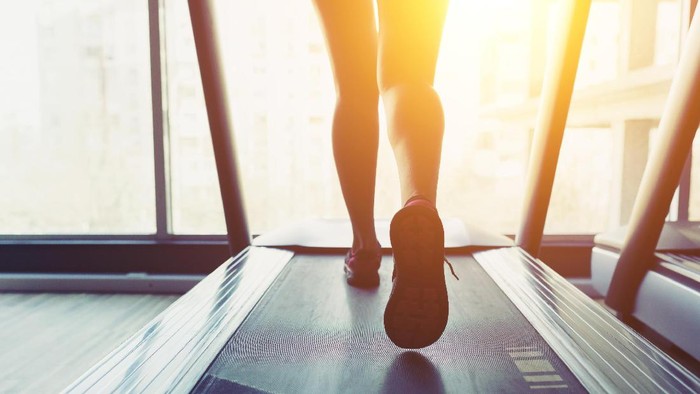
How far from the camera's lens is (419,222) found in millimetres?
714

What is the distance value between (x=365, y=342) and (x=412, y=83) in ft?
1.54

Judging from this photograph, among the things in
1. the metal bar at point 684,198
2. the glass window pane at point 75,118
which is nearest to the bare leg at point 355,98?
the glass window pane at point 75,118

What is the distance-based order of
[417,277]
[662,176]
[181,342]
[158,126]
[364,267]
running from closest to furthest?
[417,277]
[181,342]
[364,267]
[662,176]
[158,126]

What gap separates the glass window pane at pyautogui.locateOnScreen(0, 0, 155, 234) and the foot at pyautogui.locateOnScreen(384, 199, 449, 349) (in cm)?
161

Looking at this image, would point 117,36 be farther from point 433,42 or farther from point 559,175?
point 559,175

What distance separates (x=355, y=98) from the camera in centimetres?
105

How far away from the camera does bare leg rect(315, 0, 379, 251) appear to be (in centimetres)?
100

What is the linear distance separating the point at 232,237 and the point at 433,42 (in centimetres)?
101

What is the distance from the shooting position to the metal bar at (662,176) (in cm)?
128

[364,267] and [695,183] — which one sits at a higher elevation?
[695,183]

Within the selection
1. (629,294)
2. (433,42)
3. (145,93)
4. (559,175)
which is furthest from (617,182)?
(145,93)

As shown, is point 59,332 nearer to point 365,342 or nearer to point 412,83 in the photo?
point 365,342

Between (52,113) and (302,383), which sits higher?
(52,113)

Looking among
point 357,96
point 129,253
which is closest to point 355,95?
point 357,96
